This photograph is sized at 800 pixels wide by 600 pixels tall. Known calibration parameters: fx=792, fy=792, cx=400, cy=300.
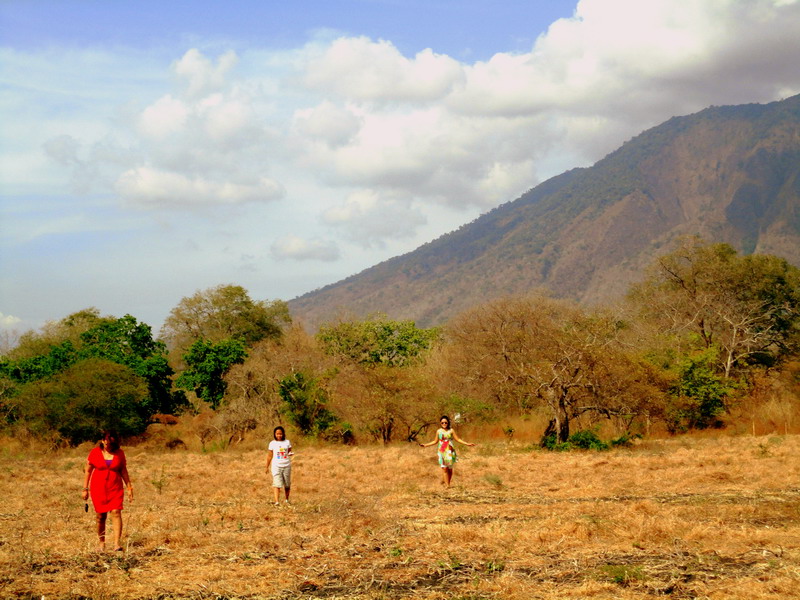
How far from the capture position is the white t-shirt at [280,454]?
14.6m

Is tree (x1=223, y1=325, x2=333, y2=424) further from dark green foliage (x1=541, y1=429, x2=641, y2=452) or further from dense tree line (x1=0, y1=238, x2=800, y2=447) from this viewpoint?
dark green foliage (x1=541, y1=429, x2=641, y2=452)

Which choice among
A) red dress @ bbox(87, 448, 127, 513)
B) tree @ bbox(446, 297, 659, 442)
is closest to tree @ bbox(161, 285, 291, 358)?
tree @ bbox(446, 297, 659, 442)

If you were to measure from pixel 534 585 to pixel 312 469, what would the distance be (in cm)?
1365

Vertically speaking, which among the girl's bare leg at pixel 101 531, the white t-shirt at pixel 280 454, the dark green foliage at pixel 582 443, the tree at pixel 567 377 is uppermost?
the tree at pixel 567 377

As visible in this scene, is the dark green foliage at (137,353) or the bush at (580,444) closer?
the bush at (580,444)

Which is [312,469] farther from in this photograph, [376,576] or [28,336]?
[28,336]

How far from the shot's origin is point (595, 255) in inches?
7402

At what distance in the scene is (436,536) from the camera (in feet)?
34.4

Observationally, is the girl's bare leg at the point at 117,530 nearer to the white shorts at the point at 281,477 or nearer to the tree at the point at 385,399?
the white shorts at the point at 281,477

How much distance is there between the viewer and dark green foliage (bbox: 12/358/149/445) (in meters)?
30.5

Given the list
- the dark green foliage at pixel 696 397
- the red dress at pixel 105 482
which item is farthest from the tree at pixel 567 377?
the red dress at pixel 105 482

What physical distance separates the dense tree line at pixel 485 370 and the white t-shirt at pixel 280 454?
11.7 m

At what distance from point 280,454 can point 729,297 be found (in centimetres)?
3059

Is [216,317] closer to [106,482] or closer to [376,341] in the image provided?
[376,341]
